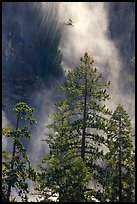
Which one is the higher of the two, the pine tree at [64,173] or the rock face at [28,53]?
the rock face at [28,53]

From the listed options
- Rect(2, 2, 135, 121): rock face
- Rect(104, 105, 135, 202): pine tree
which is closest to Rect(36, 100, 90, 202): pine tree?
Rect(104, 105, 135, 202): pine tree

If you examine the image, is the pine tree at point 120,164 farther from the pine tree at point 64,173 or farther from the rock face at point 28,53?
the rock face at point 28,53

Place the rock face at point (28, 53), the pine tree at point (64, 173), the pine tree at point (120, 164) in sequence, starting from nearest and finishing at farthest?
the pine tree at point (64, 173), the pine tree at point (120, 164), the rock face at point (28, 53)

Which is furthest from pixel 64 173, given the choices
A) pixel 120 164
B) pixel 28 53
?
pixel 28 53

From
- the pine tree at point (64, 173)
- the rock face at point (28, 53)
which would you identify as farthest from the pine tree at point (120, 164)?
the rock face at point (28, 53)

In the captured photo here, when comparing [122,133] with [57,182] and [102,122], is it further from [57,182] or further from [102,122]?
[57,182]

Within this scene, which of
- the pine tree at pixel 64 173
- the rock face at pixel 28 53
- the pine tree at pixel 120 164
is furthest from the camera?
the rock face at pixel 28 53

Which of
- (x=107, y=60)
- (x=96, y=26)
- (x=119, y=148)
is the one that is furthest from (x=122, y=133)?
(x=96, y=26)

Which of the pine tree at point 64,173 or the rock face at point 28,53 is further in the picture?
the rock face at point 28,53

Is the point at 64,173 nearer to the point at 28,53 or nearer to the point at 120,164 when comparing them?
the point at 120,164

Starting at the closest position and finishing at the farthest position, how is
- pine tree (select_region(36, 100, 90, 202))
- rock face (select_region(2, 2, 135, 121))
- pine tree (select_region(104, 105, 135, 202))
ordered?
pine tree (select_region(36, 100, 90, 202)) → pine tree (select_region(104, 105, 135, 202)) → rock face (select_region(2, 2, 135, 121))

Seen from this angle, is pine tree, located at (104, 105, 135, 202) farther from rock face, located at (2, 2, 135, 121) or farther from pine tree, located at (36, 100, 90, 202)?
rock face, located at (2, 2, 135, 121)

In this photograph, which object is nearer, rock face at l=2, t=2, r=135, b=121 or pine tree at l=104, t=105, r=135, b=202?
pine tree at l=104, t=105, r=135, b=202

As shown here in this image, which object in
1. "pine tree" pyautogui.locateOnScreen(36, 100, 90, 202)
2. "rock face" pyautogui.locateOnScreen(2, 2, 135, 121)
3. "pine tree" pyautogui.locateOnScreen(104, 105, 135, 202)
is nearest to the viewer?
"pine tree" pyautogui.locateOnScreen(36, 100, 90, 202)
